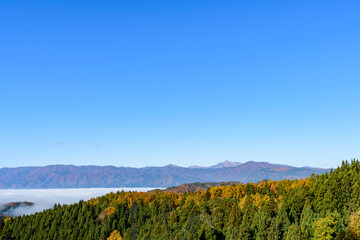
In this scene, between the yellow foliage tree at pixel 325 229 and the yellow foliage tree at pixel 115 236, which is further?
the yellow foliage tree at pixel 115 236

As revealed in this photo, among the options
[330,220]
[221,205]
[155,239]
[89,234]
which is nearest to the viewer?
[330,220]

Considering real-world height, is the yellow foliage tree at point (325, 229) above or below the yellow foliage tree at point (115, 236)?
above

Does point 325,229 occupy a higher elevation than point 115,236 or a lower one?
higher

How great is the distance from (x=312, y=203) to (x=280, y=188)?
244 feet

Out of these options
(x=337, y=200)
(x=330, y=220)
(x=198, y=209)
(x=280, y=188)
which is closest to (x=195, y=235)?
(x=330, y=220)

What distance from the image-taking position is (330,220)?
75.2 meters

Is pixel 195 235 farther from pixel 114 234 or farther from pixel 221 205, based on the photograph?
pixel 114 234

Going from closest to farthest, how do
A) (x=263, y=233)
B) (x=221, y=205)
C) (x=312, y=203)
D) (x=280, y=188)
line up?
1. (x=263, y=233)
2. (x=312, y=203)
3. (x=221, y=205)
4. (x=280, y=188)

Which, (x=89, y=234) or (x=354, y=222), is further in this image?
(x=89, y=234)

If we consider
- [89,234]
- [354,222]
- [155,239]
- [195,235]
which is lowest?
[89,234]

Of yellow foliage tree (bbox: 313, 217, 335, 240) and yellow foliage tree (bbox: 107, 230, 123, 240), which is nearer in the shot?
yellow foliage tree (bbox: 313, 217, 335, 240)

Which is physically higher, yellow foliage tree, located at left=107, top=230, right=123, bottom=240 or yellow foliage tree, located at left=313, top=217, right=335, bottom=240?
yellow foliage tree, located at left=313, top=217, right=335, bottom=240

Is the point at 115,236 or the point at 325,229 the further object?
the point at 115,236

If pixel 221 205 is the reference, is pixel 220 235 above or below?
below
